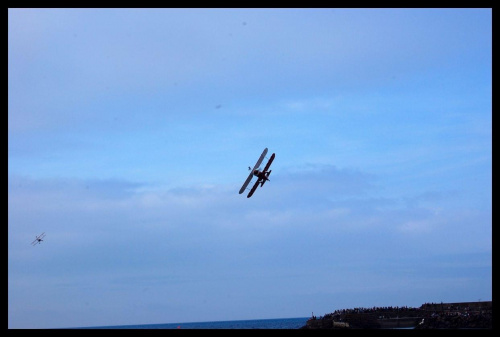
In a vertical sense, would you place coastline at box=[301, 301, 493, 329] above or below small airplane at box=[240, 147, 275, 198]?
below

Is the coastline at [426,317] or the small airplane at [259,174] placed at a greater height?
the small airplane at [259,174]

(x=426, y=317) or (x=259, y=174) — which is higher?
(x=259, y=174)
